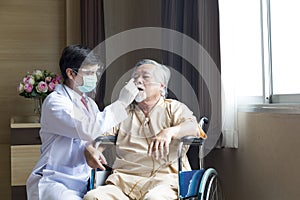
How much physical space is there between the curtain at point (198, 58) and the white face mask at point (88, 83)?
0.65 m

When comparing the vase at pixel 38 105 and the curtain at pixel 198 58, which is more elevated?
the curtain at pixel 198 58

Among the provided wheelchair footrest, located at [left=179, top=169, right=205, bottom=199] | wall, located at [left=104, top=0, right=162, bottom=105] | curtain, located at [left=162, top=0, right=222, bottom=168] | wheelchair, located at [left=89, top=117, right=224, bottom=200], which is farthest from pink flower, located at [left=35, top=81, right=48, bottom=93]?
wheelchair footrest, located at [left=179, top=169, right=205, bottom=199]

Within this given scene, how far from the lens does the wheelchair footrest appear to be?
6.29ft

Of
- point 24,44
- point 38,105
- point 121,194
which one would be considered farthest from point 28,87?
point 121,194

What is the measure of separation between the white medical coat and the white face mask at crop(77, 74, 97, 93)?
37mm

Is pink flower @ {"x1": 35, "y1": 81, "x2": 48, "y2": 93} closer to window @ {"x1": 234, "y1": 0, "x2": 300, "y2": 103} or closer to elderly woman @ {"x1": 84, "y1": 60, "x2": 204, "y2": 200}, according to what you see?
elderly woman @ {"x1": 84, "y1": 60, "x2": 204, "y2": 200}

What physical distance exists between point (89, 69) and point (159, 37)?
1.09 m

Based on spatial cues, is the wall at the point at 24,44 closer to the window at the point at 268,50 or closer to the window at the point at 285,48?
the window at the point at 268,50

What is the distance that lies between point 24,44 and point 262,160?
1985 millimetres

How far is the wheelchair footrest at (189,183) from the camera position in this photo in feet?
6.29

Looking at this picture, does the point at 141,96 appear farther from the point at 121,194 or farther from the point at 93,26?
the point at 93,26

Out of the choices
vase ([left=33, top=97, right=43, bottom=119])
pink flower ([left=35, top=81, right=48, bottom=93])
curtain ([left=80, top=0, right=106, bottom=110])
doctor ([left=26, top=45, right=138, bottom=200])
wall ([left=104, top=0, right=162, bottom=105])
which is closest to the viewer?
doctor ([left=26, top=45, right=138, bottom=200])

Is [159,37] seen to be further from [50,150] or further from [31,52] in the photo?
[50,150]

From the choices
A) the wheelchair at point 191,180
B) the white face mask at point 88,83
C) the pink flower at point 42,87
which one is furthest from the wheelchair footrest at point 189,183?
the pink flower at point 42,87
